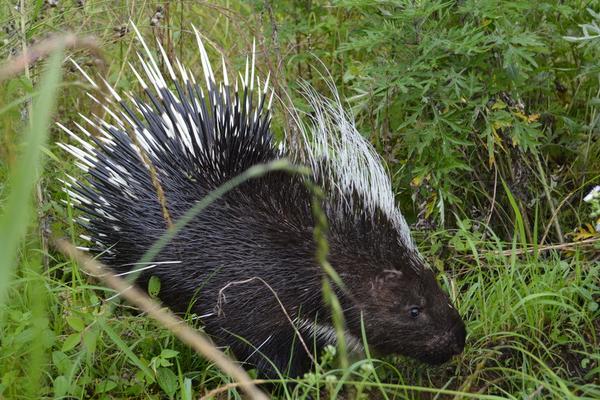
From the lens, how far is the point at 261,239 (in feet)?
8.95

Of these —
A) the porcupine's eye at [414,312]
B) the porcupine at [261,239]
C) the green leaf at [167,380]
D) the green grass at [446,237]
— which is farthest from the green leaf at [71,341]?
the porcupine's eye at [414,312]

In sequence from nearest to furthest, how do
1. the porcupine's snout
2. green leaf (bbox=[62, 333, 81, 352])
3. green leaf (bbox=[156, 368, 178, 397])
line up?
1. green leaf (bbox=[62, 333, 81, 352])
2. green leaf (bbox=[156, 368, 178, 397])
3. the porcupine's snout

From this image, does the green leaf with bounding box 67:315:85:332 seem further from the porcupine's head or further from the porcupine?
the porcupine's head

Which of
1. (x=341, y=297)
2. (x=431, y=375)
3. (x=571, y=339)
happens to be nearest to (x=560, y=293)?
(x=571, y=339)

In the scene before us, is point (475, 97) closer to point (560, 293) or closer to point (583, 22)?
point (583, 22)

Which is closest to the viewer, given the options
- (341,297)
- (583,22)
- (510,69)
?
(341,297)

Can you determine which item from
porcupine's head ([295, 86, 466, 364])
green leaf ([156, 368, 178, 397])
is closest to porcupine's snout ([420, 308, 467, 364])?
porcupine's head ([295, 86, 466, 364])

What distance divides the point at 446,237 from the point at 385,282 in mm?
603

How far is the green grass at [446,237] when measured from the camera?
2.54m

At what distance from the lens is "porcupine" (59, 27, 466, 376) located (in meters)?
2.68

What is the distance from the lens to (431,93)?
305 cm

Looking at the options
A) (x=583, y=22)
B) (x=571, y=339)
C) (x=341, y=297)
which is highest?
(x=583, y=22)

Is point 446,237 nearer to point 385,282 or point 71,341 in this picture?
point 385,282

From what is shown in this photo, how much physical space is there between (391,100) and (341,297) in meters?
0.82
